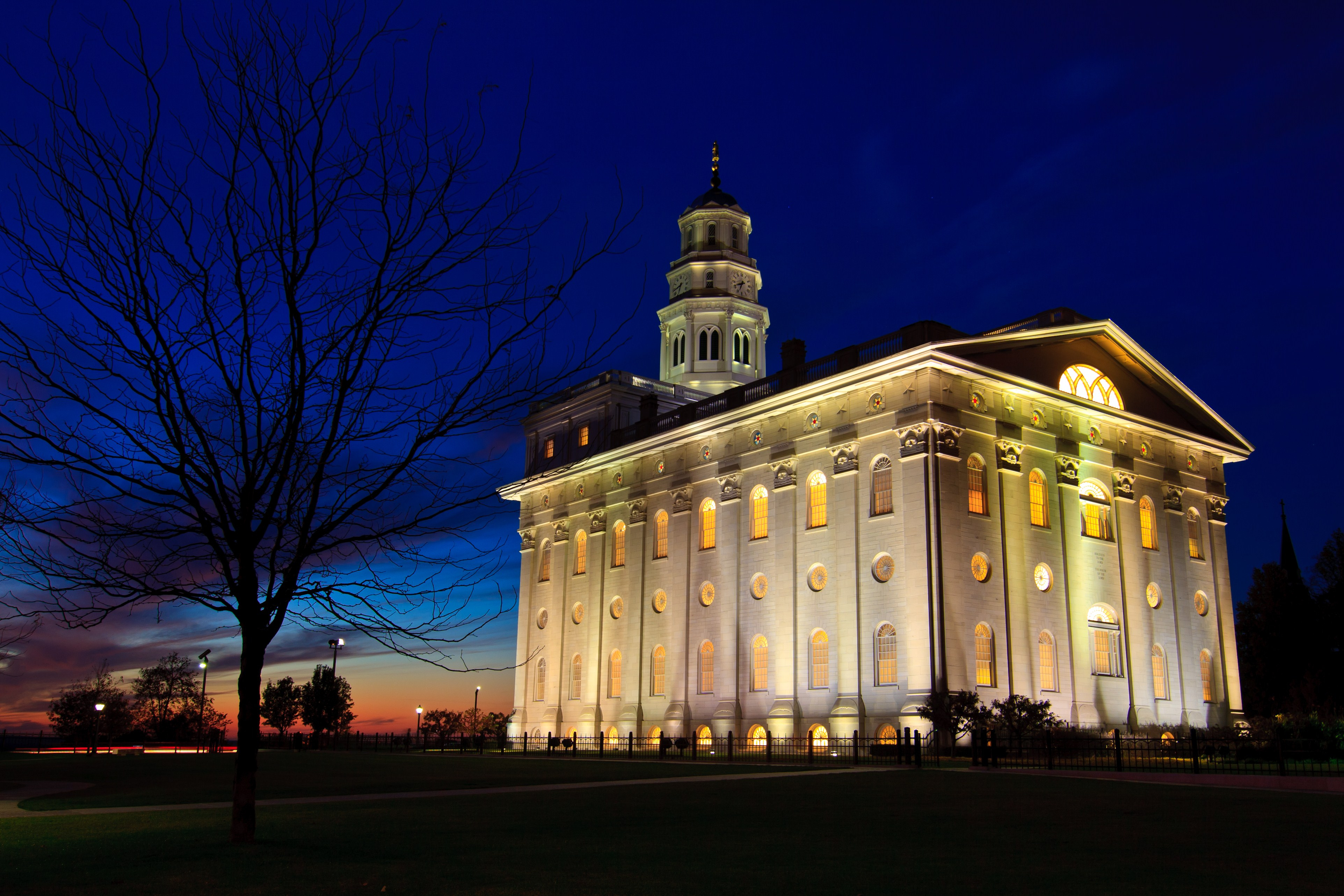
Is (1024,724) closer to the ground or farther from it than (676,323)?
closer to the ground

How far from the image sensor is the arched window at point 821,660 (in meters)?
39.7

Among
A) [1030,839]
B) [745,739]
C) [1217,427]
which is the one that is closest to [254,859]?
[1030,839]

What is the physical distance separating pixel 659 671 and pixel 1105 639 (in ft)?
63.4

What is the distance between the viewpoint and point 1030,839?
12.1 m

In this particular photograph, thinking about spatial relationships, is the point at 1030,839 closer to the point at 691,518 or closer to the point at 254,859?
the point at 254,859

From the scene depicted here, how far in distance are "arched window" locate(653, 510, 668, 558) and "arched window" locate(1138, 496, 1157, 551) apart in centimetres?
2076

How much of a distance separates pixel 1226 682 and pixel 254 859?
45.7 metres

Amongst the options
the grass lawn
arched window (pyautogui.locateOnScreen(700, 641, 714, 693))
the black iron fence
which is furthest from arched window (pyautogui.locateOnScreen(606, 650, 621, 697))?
the grass lawn

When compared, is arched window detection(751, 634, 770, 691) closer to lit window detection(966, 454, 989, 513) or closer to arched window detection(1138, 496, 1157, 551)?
lit window detection(966, 454, 989, 513)

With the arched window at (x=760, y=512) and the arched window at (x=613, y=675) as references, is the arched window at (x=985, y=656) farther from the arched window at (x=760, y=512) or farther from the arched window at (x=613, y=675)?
the arched window at (x=613, y=675)

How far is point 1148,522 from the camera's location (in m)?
45.2

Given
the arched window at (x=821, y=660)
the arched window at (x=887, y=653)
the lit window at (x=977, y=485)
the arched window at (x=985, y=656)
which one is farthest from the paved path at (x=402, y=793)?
the lit window at (x=977, y=485)

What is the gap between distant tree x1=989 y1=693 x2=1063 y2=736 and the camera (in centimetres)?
3253

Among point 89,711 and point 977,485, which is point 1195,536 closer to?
point 977,485
